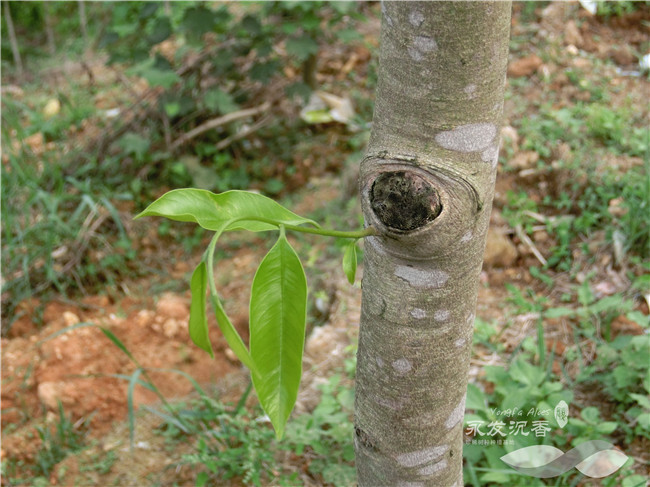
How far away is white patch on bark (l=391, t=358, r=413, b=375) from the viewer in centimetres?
83

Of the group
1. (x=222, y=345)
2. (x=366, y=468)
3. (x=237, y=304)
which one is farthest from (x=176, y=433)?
(x=366, y=468)

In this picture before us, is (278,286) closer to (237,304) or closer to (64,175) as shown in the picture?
(237,304)

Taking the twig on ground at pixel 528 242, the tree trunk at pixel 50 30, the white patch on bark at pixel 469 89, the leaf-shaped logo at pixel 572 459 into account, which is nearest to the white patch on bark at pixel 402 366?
the white patch on bark at pixel 469 89

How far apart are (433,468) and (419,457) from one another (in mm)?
43

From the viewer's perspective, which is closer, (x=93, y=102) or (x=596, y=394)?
(x=596, y=394)

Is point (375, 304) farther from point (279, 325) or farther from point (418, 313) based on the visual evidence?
point (279, 325)

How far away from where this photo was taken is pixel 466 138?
0.72 metres

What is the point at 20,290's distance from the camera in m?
2.34

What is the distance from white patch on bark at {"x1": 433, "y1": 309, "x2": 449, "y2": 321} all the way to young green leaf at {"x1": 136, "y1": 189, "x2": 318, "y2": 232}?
234mm

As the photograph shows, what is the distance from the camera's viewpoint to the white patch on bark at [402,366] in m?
0.83

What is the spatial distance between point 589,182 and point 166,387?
5.41 ft

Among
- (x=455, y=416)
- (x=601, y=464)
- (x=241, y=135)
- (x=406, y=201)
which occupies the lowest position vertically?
(x=601, y=464)

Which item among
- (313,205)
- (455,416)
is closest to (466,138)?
(455,416)

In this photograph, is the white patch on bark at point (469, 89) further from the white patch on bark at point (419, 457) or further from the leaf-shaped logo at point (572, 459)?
the leaf-shaped logo at point (572, 459)
